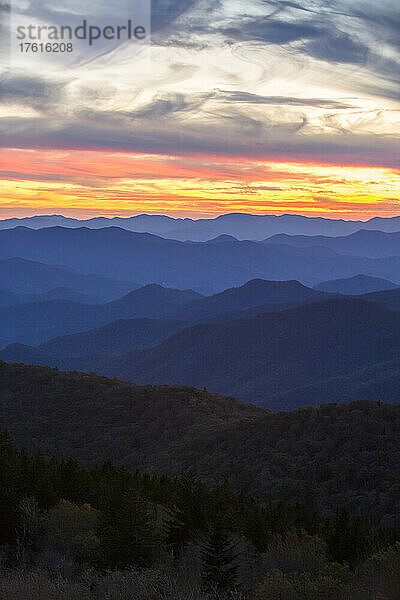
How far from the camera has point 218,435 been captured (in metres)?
52.1

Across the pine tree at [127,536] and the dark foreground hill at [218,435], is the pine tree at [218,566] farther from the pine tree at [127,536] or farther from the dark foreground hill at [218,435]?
the dark foreground hill at [218,435]

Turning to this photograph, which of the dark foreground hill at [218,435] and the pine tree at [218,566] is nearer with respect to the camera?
the pine tree at [218,566]

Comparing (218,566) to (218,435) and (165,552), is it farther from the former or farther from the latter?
(218,435)

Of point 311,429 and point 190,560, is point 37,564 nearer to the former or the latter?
point 190,560

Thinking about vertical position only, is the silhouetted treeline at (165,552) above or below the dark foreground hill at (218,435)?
above

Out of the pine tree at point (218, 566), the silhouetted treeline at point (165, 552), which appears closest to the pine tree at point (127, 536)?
the silhouetted treeline at point (165, 552)

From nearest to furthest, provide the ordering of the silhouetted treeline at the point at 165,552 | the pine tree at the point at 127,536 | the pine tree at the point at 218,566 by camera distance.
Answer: the silhouetted treeline at the point at 165,552
the pine tree at the point at 218,566
the pine tree at the point at 127,536

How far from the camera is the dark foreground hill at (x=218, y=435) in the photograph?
3928 centimetres

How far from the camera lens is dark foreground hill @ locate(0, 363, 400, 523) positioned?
3928cm

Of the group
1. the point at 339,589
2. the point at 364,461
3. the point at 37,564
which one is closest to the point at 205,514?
the point at 37,564

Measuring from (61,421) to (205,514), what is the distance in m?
47.7

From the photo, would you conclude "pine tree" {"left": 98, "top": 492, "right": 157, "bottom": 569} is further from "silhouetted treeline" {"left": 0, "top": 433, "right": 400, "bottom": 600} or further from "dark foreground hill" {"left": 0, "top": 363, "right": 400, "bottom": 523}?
"dark foreground hill" {"left": 0, "top": 363, "right": 400, "bottom": 523}

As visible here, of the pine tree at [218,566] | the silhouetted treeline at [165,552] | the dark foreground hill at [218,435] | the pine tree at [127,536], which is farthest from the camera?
the dark foreground hill at [218,435]

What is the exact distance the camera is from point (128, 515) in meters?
17.1
